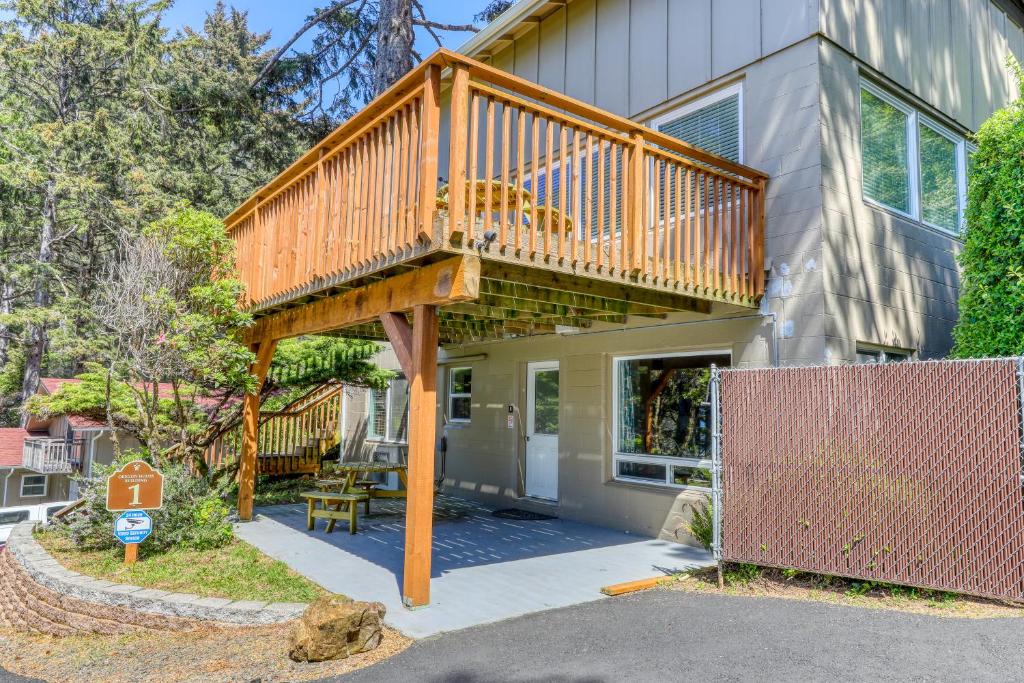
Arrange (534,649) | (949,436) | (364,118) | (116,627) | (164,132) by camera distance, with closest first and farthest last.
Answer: (534,649), (949,436), (116,627), (364,118), (164,132)

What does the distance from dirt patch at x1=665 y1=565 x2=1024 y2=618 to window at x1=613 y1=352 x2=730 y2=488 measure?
1.52 m

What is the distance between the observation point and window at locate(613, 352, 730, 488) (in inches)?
280

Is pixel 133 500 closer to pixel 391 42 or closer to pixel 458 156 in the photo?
pixel 458 156

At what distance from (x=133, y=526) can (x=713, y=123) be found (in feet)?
24.2

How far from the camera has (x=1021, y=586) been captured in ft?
14.0

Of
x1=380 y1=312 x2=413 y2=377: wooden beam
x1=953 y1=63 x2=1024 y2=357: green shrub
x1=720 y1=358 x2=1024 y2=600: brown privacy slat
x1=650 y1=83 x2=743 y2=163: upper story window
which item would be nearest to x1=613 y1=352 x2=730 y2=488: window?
x1=720 y1=358 x2=1024 y2=600: brown privacy slat

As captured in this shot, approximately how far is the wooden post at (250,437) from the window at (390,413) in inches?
143

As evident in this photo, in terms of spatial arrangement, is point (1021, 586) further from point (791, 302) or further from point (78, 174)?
point (78, 174)

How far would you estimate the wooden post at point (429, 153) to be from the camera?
4.41 metres

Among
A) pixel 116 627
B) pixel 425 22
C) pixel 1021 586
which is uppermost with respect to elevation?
pixel 425 22

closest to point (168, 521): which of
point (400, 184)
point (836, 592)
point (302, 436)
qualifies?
point (400, 184)

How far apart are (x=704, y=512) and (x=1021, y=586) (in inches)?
107

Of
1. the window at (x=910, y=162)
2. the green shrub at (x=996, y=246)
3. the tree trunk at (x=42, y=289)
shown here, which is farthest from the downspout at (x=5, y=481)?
the green shrub at (x=996, y=246)

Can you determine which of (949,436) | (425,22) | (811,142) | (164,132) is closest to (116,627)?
(949,436)
